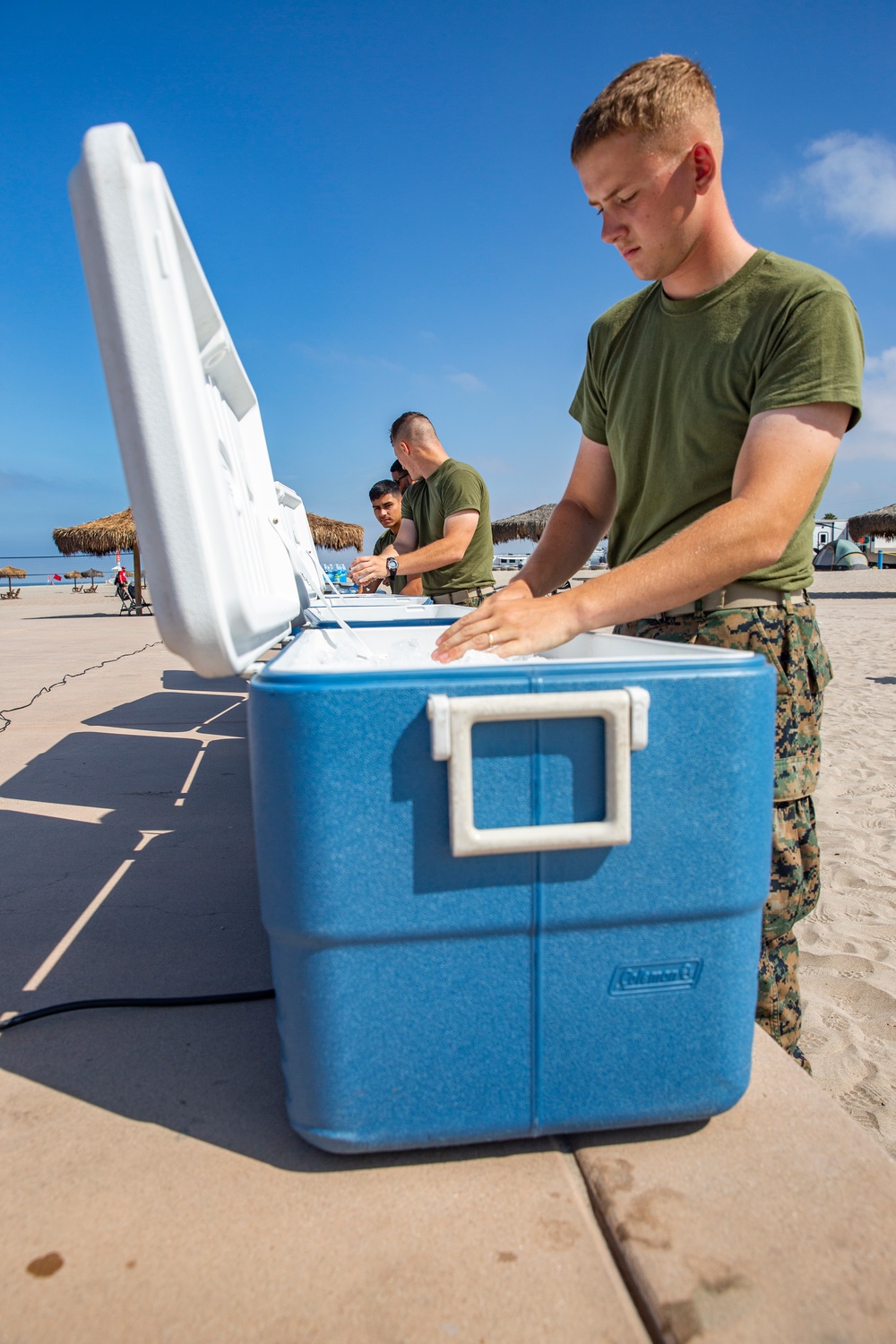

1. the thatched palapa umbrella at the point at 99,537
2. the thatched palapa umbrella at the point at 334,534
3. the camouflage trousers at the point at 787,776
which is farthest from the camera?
the thatched palapa umbrella at the point at 334,534

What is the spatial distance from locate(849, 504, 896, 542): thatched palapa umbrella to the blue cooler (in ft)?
101

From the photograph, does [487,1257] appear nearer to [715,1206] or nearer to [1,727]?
[715,1206]

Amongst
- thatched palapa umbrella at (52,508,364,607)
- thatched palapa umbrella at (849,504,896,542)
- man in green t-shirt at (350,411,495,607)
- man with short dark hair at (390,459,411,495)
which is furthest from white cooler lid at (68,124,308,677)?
thatched palapa umbrella at (849,504,896,542)

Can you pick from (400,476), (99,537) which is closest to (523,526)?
(99,537)

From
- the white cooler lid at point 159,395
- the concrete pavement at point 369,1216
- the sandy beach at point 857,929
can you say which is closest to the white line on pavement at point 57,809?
the concrete pavement at point 369,1216

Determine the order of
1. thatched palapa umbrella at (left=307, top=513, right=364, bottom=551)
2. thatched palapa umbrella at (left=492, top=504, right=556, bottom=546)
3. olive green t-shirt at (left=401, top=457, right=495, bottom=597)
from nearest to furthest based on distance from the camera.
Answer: olive green t-shirt at (left=401, top=457, right=495, bottom=597) < thatched palapa umbrella at (left=307, top=513, right=364, bottom=551) < thatched palapa umbrella at (left=492, top=504, right=556, bottom=546)

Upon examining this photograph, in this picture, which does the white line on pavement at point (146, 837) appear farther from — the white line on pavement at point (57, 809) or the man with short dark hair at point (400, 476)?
the man with short dark hair at point (400, 476)

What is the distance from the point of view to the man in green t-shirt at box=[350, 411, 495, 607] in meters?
3.40

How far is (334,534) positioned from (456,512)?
1746 cm

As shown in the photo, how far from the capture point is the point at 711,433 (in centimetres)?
132

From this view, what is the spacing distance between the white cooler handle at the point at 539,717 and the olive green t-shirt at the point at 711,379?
2.01ft

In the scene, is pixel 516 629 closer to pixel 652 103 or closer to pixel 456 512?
pixel 652 103

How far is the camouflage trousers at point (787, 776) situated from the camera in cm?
130

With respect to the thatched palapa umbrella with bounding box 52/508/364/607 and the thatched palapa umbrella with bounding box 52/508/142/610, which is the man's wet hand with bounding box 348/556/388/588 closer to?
the thatched palapa umbrella with bounding box 52/508/364/607
